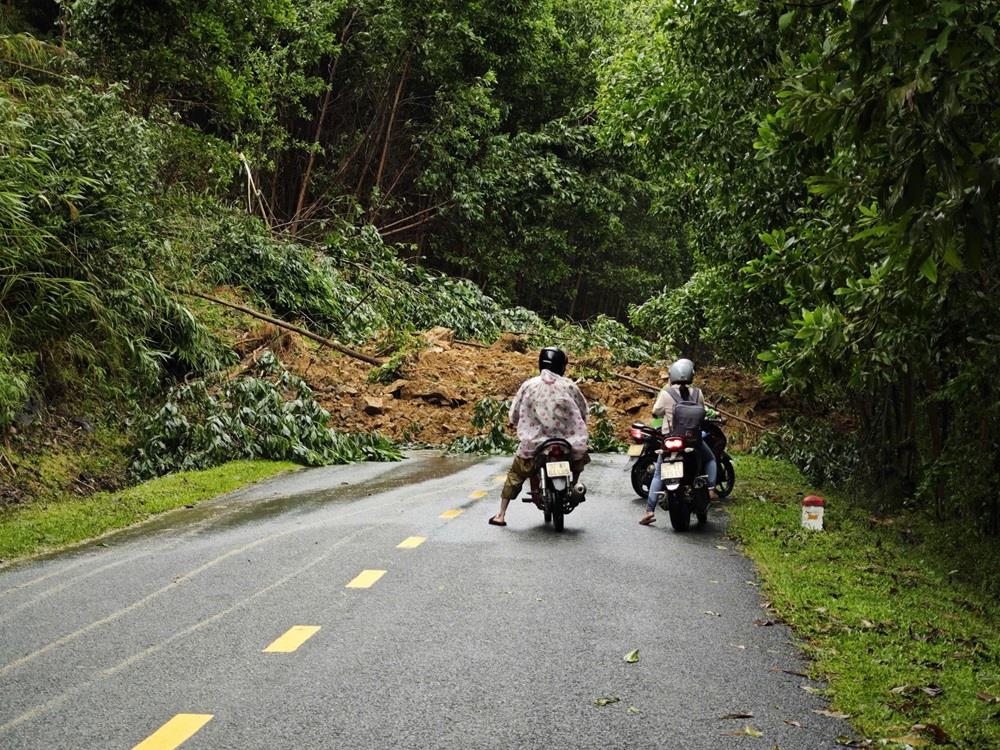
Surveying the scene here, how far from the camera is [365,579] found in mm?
8180

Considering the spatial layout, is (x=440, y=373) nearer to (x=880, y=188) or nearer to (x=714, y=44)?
(x=714, y=44)

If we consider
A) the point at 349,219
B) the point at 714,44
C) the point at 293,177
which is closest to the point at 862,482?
the point at 714,44

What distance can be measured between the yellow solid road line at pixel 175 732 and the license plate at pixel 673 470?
631 centimetres

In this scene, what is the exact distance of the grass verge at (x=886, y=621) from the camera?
521 centimetres

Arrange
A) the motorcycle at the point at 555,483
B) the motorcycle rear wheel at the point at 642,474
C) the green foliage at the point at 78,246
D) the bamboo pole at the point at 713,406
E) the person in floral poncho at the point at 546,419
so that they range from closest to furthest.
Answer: the motorcycle at the point at 555,483 < the person in floral poncho at the point at 546,419 < the motorcycle rear wheel at the point at 642,474 < the green foliage at the point at 78,246 < the bamboo pole at the point at 713,406

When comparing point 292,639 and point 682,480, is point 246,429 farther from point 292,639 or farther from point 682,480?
point 292,639

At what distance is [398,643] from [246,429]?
36.4 ft

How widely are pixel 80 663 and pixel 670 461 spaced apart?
6171 millimetres

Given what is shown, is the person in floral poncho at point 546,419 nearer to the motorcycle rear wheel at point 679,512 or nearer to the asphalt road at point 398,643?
the asphalt road at point 398,643

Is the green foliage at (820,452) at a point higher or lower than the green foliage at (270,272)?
lower

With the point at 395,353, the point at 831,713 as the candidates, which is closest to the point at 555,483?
the point at 831,713

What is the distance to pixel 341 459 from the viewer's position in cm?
1814

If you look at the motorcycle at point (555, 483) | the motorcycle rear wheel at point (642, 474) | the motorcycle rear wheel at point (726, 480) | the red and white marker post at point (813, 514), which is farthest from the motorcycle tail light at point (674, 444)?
the motorcycle rear wheel at point (726, 480)

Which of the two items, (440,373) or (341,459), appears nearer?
(341,459)
